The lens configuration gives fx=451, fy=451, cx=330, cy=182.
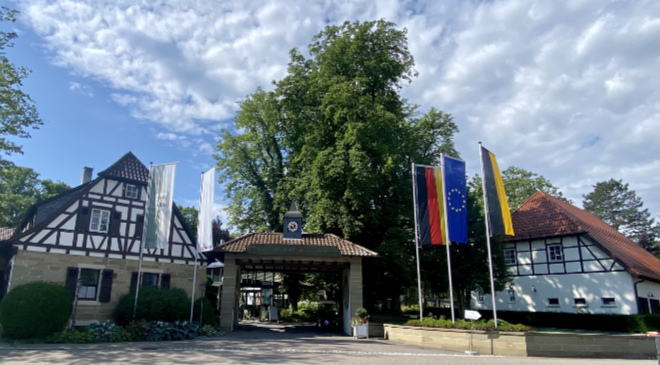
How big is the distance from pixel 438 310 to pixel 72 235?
73.5 feet

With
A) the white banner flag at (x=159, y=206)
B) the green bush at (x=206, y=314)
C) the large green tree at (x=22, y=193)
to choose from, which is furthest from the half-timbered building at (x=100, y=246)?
the large green tree at (x=22, y=193)

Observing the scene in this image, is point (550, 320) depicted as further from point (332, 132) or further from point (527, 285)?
point (332, 132)

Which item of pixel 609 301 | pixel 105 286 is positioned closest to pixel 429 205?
pixel 105 286

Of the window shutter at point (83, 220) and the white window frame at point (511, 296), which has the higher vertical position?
the window shutter at point (83, 220)

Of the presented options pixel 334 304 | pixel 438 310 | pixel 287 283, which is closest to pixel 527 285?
pixel 438 310

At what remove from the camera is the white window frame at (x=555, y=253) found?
28422 millimetres

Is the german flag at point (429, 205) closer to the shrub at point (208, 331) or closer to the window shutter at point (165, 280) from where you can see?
the shrub at point (208, 331)

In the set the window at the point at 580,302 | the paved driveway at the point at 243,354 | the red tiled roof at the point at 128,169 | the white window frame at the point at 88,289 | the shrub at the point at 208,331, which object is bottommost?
the paved driveway at the point at 243,354

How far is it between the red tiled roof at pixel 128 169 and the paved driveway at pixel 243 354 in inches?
357

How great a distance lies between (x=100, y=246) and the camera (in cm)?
2064

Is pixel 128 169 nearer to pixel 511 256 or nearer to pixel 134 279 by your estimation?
pixel 134 279

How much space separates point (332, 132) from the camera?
26.8 meters

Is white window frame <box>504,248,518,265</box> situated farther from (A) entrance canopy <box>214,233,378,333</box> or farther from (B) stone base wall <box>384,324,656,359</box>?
(B) stone base wall <box>384,324,656,359</box>

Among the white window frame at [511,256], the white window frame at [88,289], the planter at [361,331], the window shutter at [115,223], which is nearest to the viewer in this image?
the planter at [361,331]
